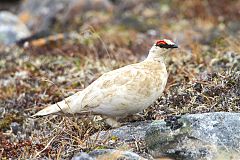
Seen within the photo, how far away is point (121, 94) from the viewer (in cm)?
535

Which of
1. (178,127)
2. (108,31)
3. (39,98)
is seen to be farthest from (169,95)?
(108,31)

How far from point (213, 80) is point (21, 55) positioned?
5.80 metres

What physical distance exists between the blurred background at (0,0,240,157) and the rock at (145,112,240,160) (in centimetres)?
86

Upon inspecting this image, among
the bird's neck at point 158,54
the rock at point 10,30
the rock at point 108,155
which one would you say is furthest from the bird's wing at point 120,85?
the rock at point 10,30

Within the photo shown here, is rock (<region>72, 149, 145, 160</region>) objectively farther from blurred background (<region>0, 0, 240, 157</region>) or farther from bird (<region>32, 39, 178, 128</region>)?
blurred background (<region>0, 0, 240, 157</region>)

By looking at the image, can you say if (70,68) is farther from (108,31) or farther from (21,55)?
(108,31)

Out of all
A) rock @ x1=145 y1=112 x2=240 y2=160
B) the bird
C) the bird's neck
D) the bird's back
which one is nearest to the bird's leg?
the bird

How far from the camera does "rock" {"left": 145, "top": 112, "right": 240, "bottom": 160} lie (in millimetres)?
4742

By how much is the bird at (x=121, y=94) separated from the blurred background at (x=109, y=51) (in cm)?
31

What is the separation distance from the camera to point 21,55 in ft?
38.3

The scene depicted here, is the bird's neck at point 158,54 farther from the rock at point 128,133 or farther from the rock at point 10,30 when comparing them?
the rock at point 10,30

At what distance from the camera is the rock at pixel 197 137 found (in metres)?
4.74

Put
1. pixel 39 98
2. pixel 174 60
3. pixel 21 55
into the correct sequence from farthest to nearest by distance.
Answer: pixel 21 55 < pixel 174 60 < pixel 39 98

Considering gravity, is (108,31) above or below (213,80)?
below
